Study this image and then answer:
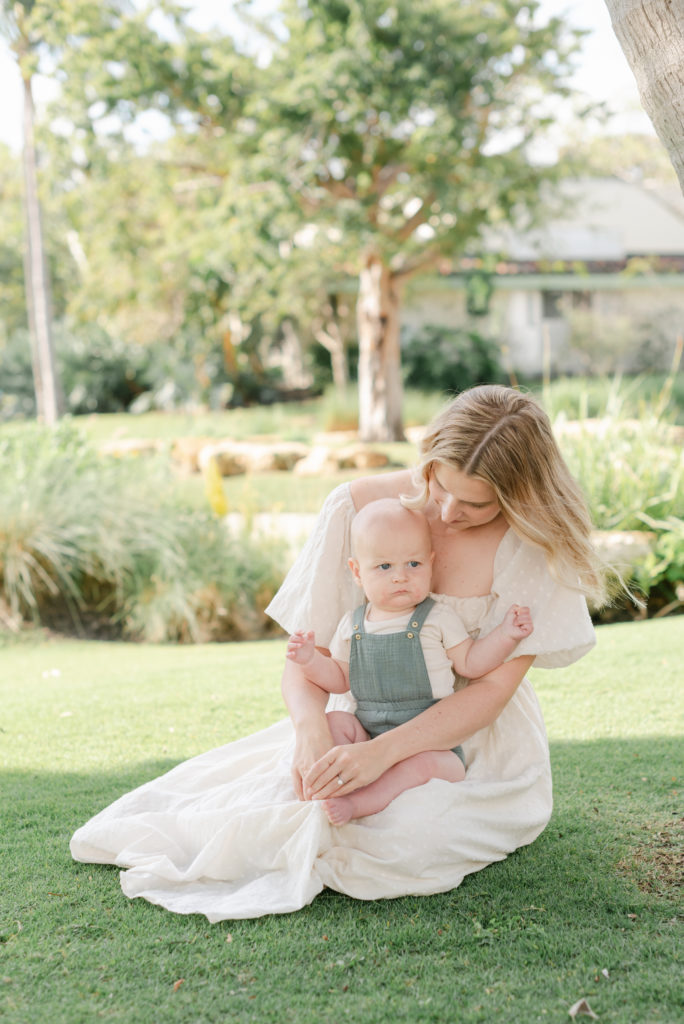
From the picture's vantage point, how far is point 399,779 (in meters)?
2.72

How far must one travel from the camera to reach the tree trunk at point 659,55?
2.40 meters

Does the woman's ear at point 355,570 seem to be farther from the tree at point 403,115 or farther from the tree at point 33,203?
the tree at point 33,203

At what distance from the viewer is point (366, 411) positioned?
16156mm

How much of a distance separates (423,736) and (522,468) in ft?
2.59

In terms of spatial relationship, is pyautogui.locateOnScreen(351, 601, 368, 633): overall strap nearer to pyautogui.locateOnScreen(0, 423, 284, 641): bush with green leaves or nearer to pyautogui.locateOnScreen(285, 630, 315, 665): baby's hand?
pyautogui.locateOnScreen(285, 630, 315, 665): baby's hand

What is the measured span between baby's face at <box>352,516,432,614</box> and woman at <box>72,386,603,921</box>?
Answer: 4.8 inches

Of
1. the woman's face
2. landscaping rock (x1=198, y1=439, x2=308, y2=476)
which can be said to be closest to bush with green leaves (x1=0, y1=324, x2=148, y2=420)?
landscaping rock (x1=198, y1=439, x2=308, y2=476)

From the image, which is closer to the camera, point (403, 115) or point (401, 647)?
point (401, 647)

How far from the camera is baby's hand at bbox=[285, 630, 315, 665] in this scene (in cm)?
275

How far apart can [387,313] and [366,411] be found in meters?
1.63

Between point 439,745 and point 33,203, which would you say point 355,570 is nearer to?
point 439,745

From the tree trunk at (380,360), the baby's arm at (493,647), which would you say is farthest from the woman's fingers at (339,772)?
the tree trunk at (380,360)

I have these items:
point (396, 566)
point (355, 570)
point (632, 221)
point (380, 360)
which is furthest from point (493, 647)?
point (632, 221)

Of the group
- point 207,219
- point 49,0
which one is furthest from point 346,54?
point 49,0
